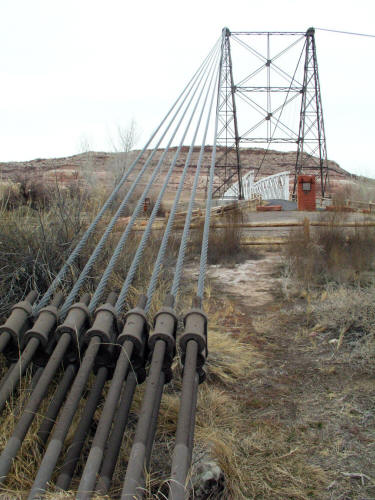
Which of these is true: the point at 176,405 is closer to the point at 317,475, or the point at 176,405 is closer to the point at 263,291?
the point at 317,475

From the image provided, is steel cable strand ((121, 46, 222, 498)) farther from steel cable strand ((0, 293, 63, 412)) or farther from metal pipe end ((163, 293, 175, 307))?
steel cable strand ((0, 293, 63, 412))

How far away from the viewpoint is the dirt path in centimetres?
133

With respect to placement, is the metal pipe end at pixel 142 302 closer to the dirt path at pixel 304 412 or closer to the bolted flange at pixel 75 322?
the bolted flange at pixel 75 322

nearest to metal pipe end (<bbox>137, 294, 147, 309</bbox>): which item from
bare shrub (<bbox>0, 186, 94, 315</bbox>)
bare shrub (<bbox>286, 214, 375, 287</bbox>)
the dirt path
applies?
the dirt path

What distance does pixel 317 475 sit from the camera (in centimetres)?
134

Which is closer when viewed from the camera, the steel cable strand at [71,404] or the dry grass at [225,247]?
the steel cable strand at [71,404]

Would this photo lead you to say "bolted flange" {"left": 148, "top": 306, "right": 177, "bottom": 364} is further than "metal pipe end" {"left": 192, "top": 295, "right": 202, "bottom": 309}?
No

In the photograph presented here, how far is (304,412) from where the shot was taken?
1.76 m

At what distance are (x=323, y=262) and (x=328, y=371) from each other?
2133 millimetres

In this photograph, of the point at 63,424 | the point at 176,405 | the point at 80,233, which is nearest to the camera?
the point at 63,424

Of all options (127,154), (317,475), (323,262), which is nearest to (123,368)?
(317,475)

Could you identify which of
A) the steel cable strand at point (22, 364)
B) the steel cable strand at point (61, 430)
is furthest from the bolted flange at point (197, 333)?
the steel cable strand at point (22, 364)

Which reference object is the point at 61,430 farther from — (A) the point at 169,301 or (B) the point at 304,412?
(B) the point at 304,412

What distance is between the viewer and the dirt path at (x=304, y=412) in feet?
4.35
